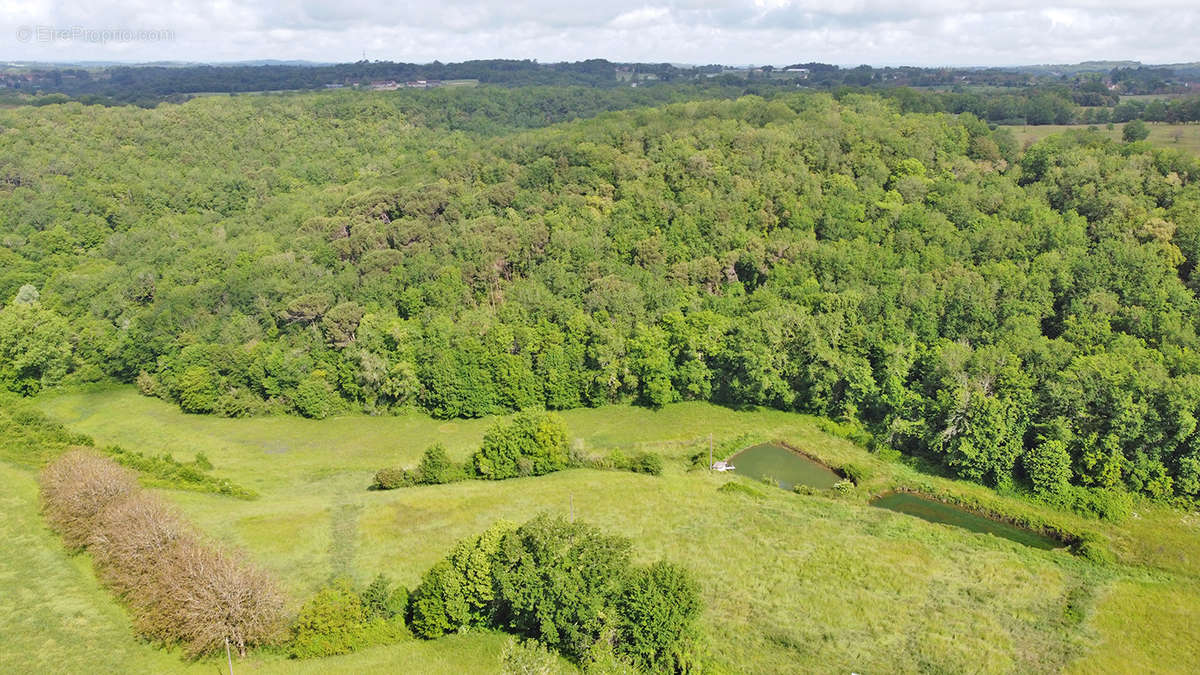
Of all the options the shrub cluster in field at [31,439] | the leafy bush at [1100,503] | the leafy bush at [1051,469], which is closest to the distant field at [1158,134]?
the leafy bush at [1051,469]

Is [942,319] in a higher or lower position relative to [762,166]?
lower

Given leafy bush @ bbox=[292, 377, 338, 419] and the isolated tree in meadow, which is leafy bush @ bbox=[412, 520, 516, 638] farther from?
the isolated tree in meadow

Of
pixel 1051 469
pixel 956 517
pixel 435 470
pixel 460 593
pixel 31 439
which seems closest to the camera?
pixel 460 593

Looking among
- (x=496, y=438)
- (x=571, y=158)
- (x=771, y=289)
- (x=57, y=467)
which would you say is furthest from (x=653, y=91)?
(x=57, y=467)

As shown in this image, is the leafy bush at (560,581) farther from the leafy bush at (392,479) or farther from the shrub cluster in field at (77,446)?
the shrub cluster in field at (77,446)

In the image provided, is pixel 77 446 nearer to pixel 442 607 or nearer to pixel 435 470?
pixel 435 470

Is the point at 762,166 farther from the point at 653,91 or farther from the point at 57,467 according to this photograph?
the point at 653,91

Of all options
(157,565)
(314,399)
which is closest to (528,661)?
(157,565)
